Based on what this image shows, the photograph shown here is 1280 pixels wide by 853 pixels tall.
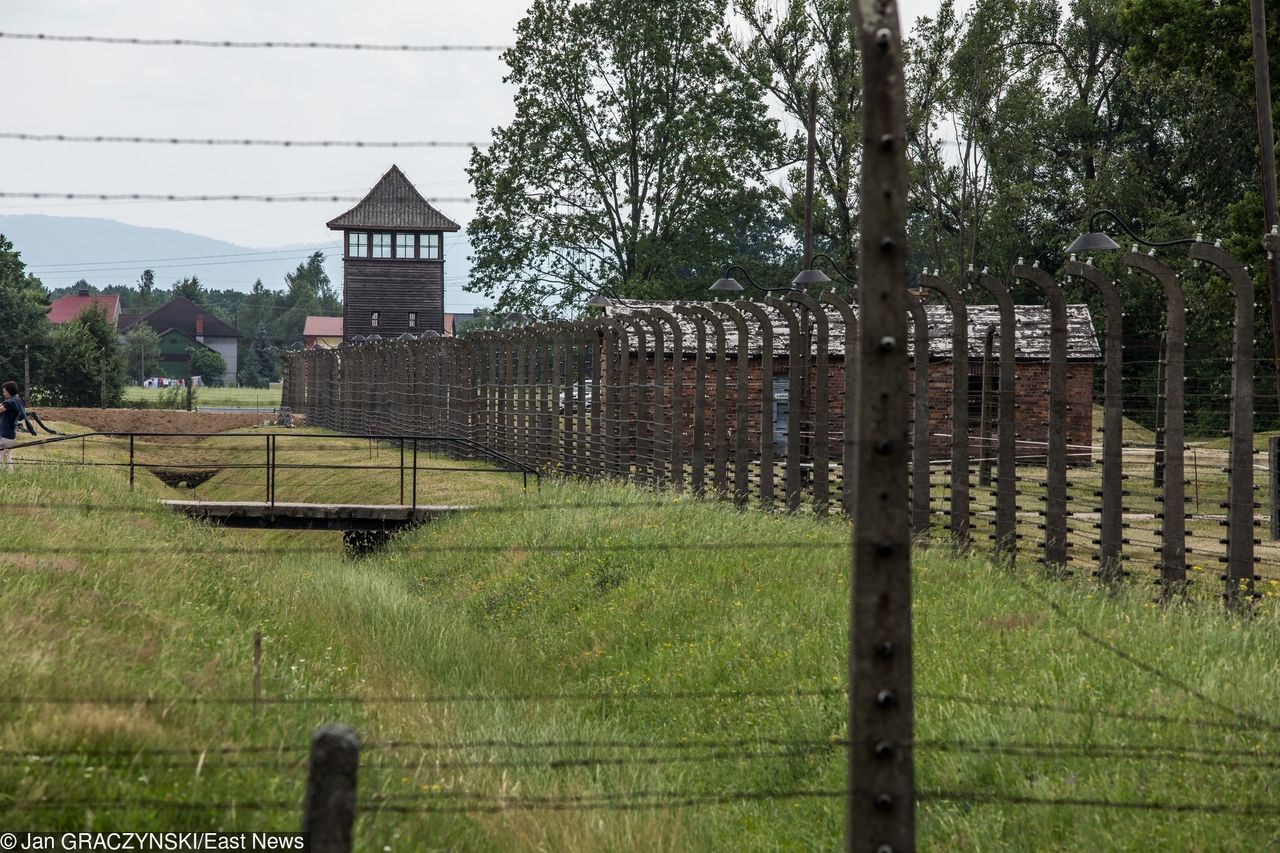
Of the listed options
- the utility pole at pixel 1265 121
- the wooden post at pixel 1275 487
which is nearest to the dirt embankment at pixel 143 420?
the utility pole at pixel 1265 121

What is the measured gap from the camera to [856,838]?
4910 mm

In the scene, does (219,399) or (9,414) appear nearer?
(9,414)

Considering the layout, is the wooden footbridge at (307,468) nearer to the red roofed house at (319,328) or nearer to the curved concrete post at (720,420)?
the curved concrete post at (720,420)

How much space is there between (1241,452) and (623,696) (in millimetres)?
4933

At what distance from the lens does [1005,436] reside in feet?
42.5

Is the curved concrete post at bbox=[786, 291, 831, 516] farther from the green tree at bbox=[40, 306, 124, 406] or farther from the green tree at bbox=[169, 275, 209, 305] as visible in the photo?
the green tree at bbox=[169, 275, 209, 305]

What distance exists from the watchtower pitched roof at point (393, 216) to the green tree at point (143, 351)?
38.9m

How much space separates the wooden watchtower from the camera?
61.4 metres

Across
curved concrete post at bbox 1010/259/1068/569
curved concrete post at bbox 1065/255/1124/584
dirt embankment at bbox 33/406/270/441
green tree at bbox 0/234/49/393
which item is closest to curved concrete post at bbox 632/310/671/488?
curved concrete post at bbox 1010/259/1068/569

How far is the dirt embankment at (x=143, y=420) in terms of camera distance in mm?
45875

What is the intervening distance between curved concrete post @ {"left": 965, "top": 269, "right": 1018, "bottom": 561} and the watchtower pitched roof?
50.9 m

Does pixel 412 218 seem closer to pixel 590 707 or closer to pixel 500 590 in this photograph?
pixel 500 590

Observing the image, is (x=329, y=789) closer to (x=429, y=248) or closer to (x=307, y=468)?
(x=307, y=468)

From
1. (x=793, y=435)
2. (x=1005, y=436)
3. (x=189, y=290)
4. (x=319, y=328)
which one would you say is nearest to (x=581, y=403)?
(x=793, y=435)
